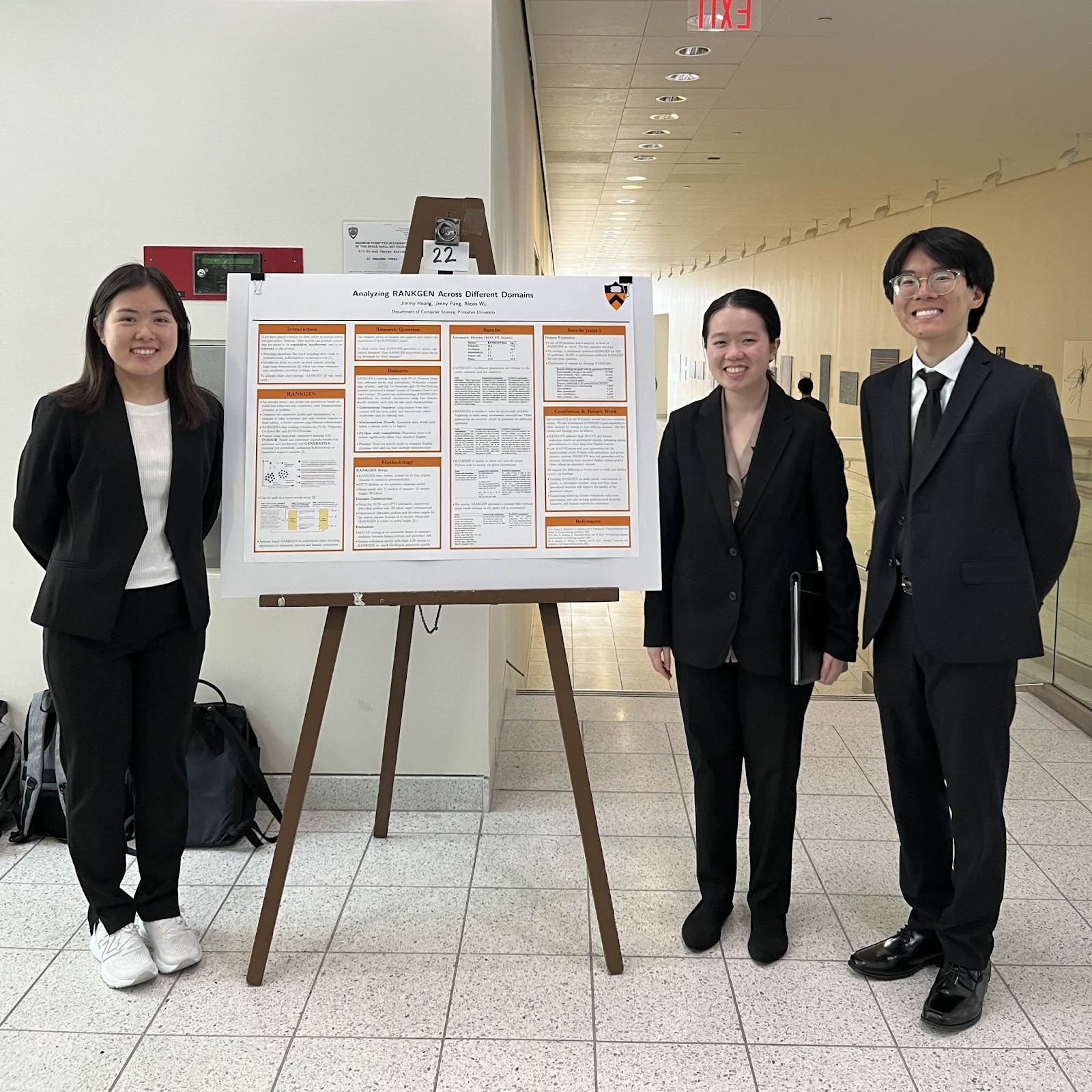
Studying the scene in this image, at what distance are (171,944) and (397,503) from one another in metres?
1.24

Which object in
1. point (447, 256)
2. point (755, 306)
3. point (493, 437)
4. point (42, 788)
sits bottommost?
point (42, 788)

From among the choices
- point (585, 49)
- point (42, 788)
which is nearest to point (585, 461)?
point (42, 788)

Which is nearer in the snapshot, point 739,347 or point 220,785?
point 739,347

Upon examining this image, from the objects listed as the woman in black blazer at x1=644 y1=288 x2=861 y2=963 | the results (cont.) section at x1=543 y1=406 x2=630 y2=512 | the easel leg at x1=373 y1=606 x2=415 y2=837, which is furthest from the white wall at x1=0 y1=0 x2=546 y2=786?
the woman in black blazer at x1=644 y1=288 x2=861 y2=963

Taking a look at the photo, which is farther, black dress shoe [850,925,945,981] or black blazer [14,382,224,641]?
black dress shoe [850,925,945,981]

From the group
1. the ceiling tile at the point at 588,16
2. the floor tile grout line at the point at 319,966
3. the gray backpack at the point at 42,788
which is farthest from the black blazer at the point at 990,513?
the ceiling tile at the point at 588,16

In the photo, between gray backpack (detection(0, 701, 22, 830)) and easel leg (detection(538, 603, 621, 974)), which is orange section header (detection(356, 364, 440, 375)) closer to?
easel leg (detection(538, 603, 621, 974))

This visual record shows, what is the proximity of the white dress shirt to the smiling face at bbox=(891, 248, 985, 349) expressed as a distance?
0.02m

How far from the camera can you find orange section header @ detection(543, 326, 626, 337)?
2.84 m

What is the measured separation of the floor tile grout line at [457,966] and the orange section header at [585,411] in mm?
1401

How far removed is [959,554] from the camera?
2449mm

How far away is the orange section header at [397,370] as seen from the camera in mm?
2809

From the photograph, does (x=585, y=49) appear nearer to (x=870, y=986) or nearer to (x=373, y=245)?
(x=373, y=245)

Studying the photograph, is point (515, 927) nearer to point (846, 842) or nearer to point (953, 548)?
point (846, 842)
